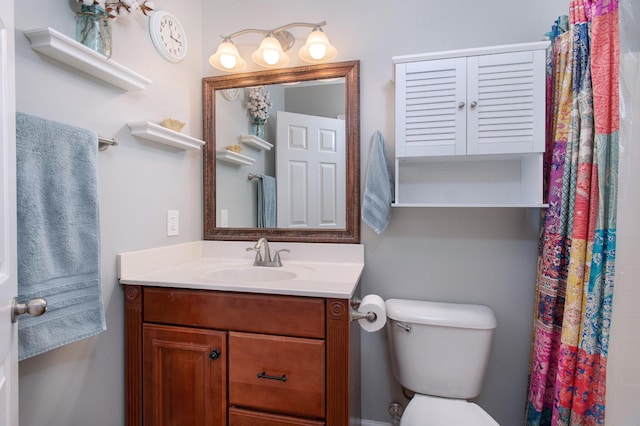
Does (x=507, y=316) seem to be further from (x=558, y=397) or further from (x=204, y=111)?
(x=204, y=111)

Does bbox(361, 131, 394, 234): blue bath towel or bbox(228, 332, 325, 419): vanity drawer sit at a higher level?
bbox(361, 131, 394, 234): blue bath towel

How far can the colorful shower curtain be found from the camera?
1.02m

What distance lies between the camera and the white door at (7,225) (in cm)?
64

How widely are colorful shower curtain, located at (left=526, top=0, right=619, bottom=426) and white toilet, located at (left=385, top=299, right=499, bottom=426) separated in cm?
24

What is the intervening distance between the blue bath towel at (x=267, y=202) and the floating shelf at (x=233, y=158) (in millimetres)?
125

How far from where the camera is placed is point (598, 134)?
103 centimetres

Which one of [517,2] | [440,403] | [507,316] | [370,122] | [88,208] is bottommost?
[440,403]

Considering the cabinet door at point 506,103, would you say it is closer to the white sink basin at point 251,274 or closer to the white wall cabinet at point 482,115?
the white wall cabinet at point 482,115

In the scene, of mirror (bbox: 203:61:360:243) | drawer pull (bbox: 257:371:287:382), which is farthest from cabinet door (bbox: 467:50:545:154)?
drawer pull (bbox: 257:371:287:382)

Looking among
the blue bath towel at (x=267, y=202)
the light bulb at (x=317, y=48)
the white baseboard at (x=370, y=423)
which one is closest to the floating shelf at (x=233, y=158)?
the blue bath towel at (x=267, y=202)

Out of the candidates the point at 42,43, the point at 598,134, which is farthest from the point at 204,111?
Answer: the point at 598,134

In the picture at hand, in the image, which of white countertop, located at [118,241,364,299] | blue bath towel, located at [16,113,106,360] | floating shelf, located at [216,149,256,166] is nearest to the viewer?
blue bath towel, located at [16,113,106,360]

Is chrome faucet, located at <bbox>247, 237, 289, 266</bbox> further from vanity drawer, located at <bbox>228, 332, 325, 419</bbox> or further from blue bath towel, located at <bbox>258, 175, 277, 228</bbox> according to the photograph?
vanity drawer, located at <bbox>228, 332, 325, 419</bbox>

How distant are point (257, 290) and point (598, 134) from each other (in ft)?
4.19
